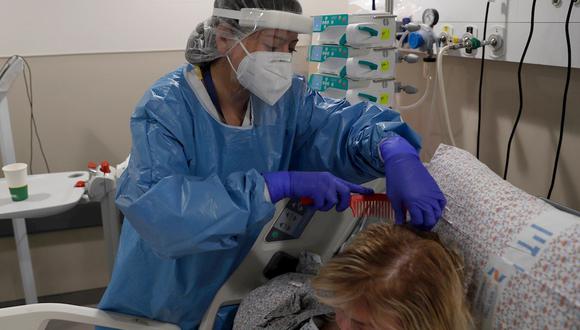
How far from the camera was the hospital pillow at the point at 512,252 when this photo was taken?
0.83 metres

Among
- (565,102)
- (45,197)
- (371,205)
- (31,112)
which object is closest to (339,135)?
(371,205)

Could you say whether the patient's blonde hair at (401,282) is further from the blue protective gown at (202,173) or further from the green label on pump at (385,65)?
the green label on pump at (385,65)

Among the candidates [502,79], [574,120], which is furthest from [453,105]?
[574,120]

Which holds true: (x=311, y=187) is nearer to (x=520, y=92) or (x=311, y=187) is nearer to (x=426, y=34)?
(x=520, y=92)

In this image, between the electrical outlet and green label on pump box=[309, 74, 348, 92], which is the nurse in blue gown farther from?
green label on pump box=[309, 74, 348, 92]

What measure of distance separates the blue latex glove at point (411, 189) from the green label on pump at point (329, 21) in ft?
3.73

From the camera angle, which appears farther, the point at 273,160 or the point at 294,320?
the point at 273,160

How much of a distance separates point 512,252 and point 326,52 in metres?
1.63

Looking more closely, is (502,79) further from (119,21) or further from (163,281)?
(119,21)

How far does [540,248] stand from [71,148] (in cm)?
241

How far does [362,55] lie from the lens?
87.9 inches

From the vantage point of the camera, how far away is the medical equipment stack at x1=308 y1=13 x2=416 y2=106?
2.17m

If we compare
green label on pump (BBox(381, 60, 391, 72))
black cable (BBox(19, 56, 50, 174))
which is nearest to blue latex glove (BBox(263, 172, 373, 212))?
green label on pump (BBox(381, 60, 391, 72))

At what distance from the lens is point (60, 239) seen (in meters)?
2.77
